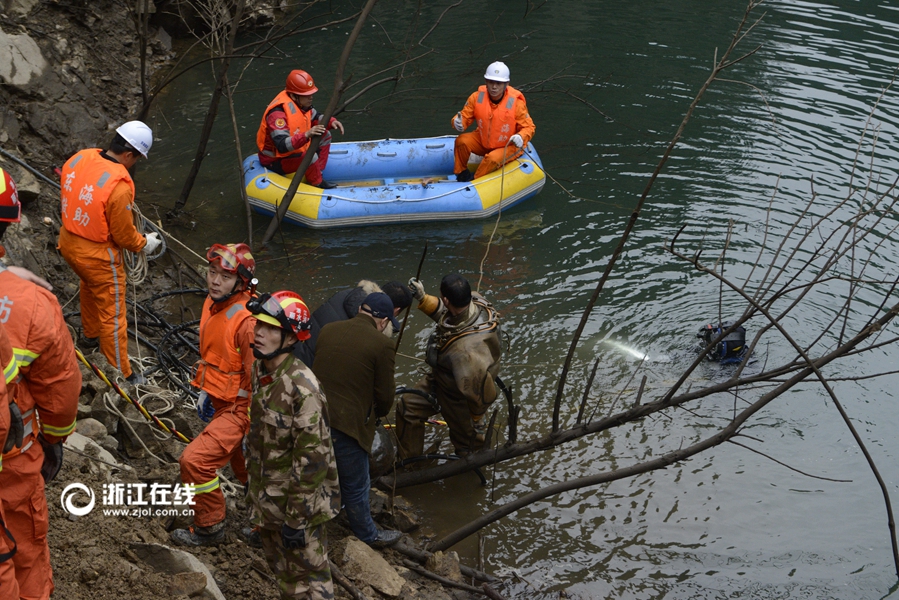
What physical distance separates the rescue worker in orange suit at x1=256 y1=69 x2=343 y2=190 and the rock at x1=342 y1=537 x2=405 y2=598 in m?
5.33

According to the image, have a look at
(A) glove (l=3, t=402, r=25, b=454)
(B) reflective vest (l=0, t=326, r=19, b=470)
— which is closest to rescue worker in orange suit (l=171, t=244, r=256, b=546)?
(A) glove (l=3, t=402, r=25, b=454)

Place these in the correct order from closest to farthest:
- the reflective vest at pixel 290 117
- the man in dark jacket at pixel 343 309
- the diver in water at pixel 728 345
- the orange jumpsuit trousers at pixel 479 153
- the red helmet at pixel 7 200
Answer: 1. the red helmet at pixel 7 200
2. the man in dark jacket at pixel 343 309
3. the diver in water at pixel 728 345
4. the reflective vest at pixel 290 117
5. the orange jumpsuit trousers at pixel 479 153

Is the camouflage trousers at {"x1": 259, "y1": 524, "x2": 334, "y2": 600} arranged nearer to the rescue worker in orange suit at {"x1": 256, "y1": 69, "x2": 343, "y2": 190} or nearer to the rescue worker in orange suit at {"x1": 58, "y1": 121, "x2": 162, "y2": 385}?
the rescue worker in orange suit at {"x1": 58, "y1": 121, "x2": 162, "y2": 385}

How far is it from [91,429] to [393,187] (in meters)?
5.56

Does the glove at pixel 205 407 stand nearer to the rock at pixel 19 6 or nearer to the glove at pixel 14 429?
the glove at pixel 14 429

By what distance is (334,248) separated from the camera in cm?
925

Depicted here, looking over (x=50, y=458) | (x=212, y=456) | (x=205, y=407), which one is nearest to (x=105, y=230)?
(x=205, y=407)

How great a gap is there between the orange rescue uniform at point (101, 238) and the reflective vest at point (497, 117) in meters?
5.29

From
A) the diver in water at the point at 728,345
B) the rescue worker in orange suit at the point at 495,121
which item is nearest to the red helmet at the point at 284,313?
the diver in water at the point at 728,345

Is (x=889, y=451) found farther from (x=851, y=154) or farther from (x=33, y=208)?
(x=33, y=208)

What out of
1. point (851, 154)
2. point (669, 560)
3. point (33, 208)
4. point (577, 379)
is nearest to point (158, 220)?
point (33, 208)

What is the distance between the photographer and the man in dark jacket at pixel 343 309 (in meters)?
4.82

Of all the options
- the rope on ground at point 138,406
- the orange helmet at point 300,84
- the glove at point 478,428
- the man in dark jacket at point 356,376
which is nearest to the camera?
the man in dark jacket at point 356,376

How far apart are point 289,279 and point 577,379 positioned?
134 inches
